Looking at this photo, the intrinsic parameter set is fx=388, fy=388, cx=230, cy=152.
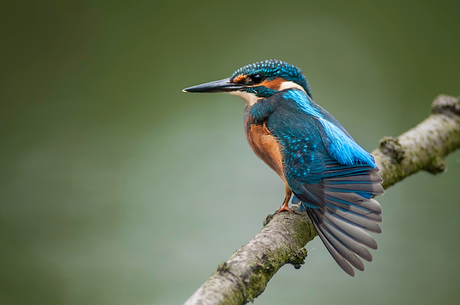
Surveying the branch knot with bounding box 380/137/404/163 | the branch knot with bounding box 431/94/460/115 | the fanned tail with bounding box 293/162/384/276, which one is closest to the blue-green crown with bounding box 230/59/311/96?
the fanned tail with bounding box 293/162/384/276

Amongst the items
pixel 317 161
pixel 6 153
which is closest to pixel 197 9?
pixel 6 153

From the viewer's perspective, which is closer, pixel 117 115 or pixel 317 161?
pixel 317 161

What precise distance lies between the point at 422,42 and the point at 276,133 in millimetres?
2853

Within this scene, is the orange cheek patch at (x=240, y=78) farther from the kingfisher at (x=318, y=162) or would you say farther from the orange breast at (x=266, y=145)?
the orange breast at (x=266, y=145)

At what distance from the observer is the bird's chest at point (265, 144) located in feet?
4.66

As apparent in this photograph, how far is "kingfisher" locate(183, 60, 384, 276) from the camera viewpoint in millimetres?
1211

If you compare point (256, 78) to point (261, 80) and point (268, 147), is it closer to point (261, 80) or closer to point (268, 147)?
point (261, 80)

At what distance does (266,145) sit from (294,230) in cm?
34

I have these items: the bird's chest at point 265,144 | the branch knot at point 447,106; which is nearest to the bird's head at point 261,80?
the bird's chest at point 265,144

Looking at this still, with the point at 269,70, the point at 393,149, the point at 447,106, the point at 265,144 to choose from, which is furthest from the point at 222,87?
the point at 447,106

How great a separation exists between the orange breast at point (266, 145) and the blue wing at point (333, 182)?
30mm

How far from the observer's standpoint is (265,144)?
1.48 metres

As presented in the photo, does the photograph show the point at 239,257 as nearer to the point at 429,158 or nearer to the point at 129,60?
the point at 429,158

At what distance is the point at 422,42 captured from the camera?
3.58 m
